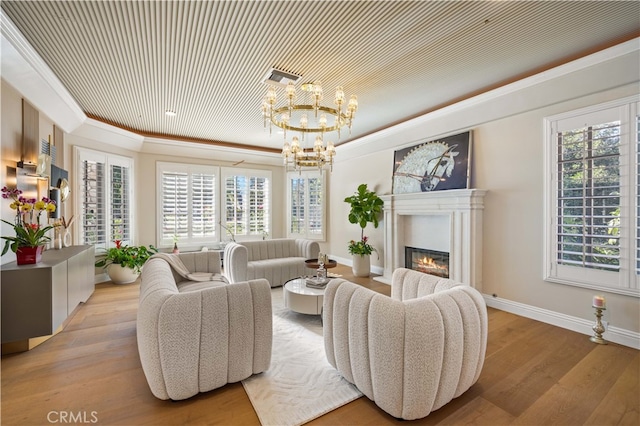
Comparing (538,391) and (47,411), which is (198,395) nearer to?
(47,411)

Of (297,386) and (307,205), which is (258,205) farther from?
(297,386)

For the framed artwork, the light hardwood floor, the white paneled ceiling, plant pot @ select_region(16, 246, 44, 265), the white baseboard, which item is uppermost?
the white paneled ceiling

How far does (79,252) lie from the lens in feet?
11.6

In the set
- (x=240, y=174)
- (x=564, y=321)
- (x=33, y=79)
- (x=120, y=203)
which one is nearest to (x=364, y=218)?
(x=564, y=321)

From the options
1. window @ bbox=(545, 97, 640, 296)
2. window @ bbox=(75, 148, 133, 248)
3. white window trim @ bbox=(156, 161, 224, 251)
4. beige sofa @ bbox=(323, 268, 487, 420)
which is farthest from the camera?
white window trim @ bbox=(156, 161, 224, 251)

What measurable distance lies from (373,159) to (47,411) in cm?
574

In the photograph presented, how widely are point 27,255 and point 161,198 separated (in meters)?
3.58

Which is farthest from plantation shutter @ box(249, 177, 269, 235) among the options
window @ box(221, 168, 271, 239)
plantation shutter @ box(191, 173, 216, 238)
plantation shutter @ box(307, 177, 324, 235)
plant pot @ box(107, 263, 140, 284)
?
plant pot @ box(107, 263, 140, 284)

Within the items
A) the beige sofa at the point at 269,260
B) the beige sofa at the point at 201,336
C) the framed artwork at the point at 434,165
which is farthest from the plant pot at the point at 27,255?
the framed artwork at the point at 434,165

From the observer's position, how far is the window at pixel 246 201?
699 cm

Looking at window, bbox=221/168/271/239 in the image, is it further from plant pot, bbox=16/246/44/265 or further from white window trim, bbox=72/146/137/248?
plant pot, bbox=16/246/44/265

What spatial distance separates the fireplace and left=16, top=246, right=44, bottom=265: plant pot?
524 cm

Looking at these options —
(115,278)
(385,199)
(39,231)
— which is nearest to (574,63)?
(385,199)

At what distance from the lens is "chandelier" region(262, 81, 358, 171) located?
114 inches
